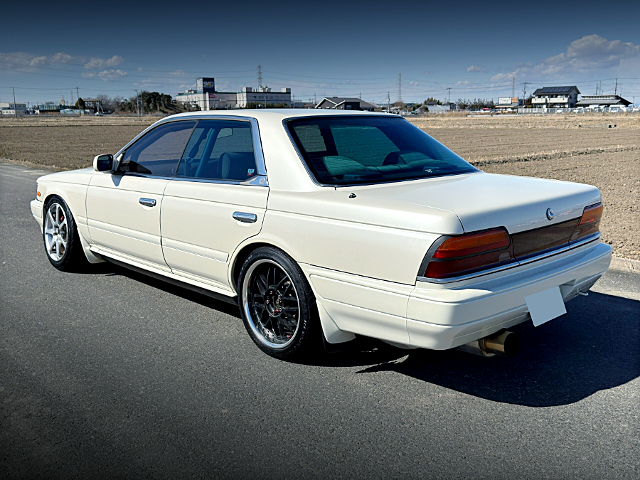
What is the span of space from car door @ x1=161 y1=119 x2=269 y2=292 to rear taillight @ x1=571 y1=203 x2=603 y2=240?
1931mm

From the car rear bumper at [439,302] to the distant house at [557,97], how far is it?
499ft

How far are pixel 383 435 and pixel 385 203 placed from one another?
3.86ft

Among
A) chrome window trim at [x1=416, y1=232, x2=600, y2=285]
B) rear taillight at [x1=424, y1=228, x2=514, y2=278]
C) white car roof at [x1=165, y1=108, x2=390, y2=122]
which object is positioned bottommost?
chrome window trim at [x1=416, y1=232, x2=600, y2=285]

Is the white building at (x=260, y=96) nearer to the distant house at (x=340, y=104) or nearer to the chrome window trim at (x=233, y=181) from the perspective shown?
the distant house at (x=340, y=104)

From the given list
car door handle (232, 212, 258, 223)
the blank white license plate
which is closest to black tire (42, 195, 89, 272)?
car door handle (232, 212, 258, 223)

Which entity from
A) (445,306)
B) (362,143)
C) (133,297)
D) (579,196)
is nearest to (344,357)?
(445,306)

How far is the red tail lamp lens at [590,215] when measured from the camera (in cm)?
367

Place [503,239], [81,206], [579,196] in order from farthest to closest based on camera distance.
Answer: [81,206] < [579,196] < [503,239]

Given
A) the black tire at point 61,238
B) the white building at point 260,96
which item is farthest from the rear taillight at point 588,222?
the white building at point 260,96

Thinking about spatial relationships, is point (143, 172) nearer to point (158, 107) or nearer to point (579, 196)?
point (579, 196)

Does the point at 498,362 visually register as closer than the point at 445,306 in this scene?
No

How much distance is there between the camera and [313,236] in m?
3.39

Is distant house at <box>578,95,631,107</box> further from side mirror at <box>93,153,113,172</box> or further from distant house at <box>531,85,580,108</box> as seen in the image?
side mirror at <box>93,153,113,172</box>

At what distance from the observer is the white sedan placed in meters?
3.00
